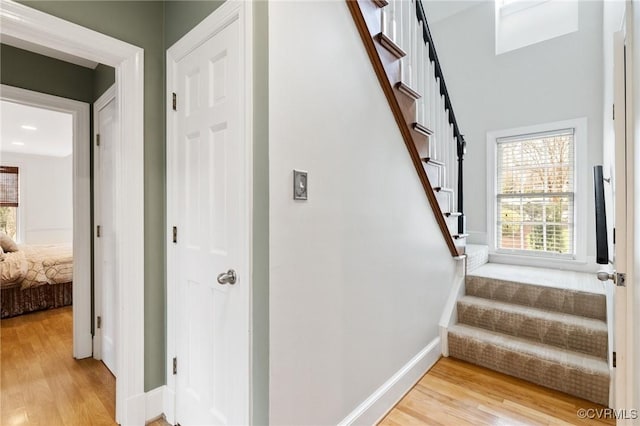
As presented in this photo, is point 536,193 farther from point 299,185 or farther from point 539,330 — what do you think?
point 299,185

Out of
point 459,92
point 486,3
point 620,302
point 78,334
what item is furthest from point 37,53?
point 486,3

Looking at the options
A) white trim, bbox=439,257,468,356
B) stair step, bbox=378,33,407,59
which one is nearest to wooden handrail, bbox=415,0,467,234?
white trim, bbox=439,257,468,356

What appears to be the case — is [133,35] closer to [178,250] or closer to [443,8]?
[178,250]

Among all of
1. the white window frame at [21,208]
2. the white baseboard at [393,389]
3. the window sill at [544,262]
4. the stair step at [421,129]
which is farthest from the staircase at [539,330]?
the white window frame at [21,208]

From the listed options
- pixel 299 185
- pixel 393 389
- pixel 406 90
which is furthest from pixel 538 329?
pixel 299 185

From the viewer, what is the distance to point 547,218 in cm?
368

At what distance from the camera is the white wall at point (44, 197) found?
20.7 ft

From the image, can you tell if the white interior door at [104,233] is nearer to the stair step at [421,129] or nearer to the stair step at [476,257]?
the stair step at [421,129]

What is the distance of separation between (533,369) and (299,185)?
2144 millimetres

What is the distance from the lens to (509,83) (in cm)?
382

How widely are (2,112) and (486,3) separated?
20.4 feet

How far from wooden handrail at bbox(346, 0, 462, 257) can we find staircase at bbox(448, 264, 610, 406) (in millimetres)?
1060

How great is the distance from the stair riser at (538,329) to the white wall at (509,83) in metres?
1.63

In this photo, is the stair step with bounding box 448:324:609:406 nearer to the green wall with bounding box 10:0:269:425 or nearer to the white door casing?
the white door casing
